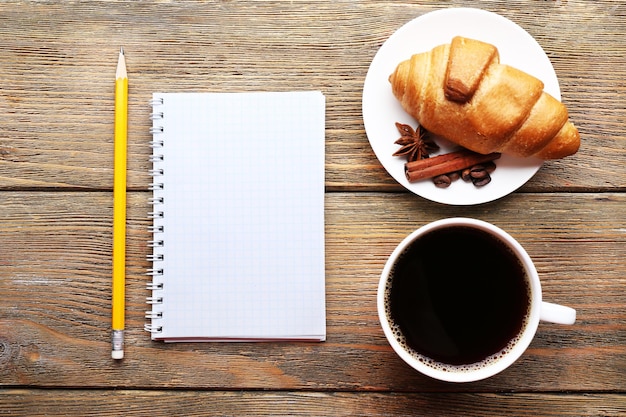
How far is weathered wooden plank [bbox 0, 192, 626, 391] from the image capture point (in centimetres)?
95

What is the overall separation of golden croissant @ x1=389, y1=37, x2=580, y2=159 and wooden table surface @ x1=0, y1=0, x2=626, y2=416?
111 millimetres

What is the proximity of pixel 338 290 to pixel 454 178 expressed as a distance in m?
A: 0.24

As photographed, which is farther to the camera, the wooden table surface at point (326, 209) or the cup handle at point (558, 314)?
the wooden table surface at point (326, 209)

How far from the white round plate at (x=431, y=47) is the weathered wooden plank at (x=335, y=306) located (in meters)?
0.06

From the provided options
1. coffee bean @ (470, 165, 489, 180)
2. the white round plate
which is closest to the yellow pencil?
the white round plate

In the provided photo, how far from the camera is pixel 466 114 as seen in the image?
85 centimetres

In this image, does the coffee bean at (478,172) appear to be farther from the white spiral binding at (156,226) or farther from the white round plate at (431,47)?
the white spiral binding at (156,226)

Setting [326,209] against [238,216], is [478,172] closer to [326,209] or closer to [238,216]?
[326,209]

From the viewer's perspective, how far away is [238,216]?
0.95 m

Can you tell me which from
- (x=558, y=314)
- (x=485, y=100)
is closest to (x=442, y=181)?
(x=485, y=100)

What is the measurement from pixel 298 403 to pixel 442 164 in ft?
1.39

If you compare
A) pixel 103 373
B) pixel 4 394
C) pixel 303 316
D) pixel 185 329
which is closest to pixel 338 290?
pixel 303 316

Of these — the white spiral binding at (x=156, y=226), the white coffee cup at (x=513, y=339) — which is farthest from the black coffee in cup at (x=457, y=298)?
the white spiral binding at (x=156, y=226)

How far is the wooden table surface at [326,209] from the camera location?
954 mm
